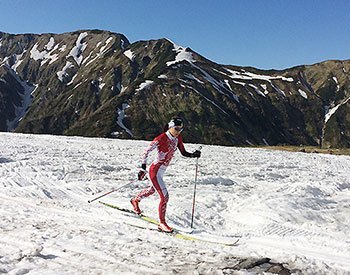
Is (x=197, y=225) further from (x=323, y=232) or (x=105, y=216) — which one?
(x=323, y=232)

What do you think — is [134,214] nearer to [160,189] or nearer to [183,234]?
[160,189]

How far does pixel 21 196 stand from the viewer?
12.0 meters

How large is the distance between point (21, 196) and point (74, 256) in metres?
6.06

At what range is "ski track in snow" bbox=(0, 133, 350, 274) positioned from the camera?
22.2ft

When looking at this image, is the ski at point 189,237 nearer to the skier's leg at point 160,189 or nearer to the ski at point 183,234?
the ski at point 183,234

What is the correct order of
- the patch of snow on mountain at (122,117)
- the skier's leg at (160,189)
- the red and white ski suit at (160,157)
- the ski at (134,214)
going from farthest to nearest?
the patch of snow on mountain at (122,117), the ski at (134,214), the red and white ski suit at (160,157), the skier's leg at (160,189)

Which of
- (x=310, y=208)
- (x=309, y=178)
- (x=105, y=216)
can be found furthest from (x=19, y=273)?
(x=309, y=178)

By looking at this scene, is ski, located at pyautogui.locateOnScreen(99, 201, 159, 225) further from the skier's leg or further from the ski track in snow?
the skier's leg

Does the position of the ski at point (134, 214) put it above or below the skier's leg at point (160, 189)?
below

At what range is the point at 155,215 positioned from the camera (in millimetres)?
11398

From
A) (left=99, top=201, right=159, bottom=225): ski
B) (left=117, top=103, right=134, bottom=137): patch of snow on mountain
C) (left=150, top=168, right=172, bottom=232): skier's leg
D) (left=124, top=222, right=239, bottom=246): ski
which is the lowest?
(left=124, top=222, right=239, bottom=246): ski

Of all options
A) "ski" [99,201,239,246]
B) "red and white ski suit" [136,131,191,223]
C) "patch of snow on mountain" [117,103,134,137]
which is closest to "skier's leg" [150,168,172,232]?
"red and white ski suit" [136,131,191,223]

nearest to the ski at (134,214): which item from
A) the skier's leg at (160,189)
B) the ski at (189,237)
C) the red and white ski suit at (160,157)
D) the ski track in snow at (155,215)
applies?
the ski track in snow at (155,215)

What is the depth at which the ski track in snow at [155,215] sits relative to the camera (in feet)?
22.2
